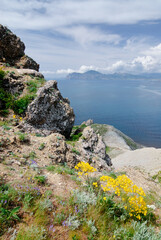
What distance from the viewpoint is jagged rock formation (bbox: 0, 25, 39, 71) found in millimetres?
20797

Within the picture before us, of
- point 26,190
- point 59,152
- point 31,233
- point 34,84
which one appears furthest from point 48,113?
point 31,233

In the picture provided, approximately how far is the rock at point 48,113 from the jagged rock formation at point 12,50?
22.7ft

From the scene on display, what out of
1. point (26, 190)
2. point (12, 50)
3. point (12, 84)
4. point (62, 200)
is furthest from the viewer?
point (12, 50)

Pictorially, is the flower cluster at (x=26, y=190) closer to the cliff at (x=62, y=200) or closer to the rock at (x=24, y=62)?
the cliff at (x=62, y=200)

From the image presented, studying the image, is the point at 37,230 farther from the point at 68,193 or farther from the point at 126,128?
the point at 126,128

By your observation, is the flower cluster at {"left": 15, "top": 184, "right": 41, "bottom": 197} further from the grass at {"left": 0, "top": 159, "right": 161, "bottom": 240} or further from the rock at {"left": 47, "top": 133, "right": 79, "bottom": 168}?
the rock at {"left": 47, "top": 133, "right": 79, "bottom": 168}

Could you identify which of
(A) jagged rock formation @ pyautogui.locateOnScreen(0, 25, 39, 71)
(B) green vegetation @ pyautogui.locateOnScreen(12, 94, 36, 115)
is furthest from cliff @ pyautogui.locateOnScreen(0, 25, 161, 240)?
(A) jagged rock formation @ pyautogui.locateOnScreen(0, 25, 39, 71)

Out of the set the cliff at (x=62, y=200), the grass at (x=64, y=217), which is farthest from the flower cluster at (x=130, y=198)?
the grass at (x=64, y=217)

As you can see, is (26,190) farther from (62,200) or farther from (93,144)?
(93,144)

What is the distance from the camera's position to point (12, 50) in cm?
2188

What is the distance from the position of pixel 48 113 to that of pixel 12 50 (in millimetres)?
11899

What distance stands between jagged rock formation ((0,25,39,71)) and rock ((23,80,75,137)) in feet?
22.7

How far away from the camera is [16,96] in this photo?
17.3 meters

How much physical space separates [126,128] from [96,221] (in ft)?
384
